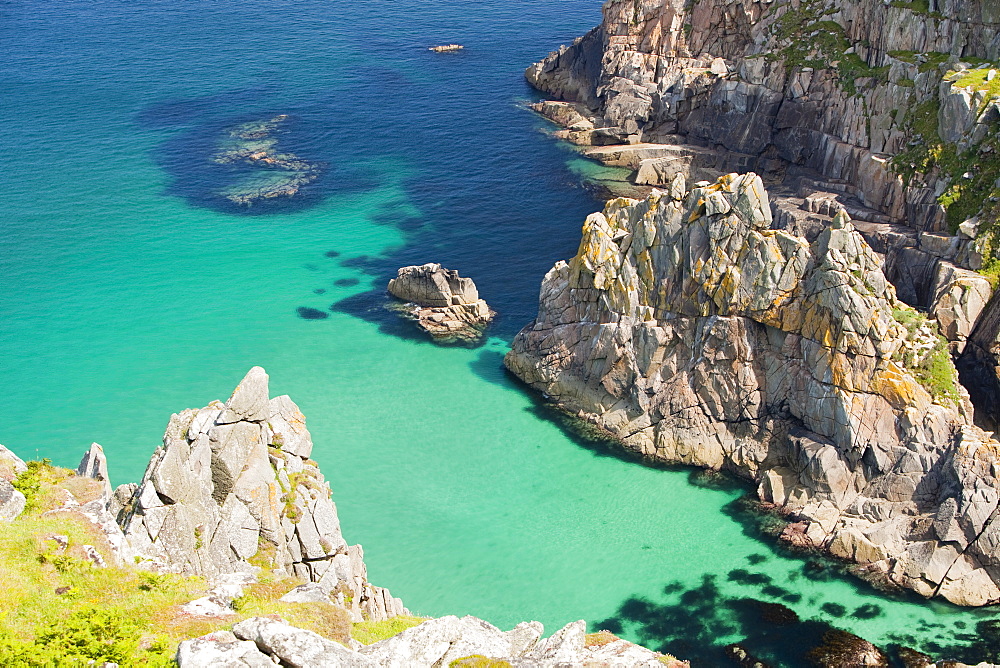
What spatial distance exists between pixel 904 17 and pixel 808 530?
54.3m

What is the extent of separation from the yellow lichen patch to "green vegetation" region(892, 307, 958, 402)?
31.3 inches

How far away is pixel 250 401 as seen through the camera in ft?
149

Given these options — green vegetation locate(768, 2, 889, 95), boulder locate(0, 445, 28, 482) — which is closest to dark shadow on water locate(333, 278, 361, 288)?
green vegetation locate(768, 2, 889, 95)

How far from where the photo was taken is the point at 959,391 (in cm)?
5931

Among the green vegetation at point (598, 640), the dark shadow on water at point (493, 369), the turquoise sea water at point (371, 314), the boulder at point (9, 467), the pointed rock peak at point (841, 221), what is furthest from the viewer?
the dark shadow on water at point (493, 369)

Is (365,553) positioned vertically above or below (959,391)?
below

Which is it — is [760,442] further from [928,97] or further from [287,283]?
[287,283]

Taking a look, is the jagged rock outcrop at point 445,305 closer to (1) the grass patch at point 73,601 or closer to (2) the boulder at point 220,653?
(1) the grass patch at point 73,601

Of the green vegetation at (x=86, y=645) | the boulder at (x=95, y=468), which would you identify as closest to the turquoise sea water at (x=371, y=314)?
the boulder at (x=95, y=468)

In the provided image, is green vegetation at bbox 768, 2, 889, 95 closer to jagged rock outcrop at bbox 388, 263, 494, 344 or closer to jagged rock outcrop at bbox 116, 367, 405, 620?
jagged rock outcrop at bbox 388, 263, 494, 344

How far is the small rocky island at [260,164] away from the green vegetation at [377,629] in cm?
7896

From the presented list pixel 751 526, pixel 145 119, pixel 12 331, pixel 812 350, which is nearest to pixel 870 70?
pixel 812 350

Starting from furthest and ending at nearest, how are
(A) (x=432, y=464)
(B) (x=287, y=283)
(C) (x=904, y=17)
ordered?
(B) (x=287, y=283), (C) (x=904, y=17), (A) (x=432, y=464)

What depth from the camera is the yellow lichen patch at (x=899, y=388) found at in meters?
58.4
